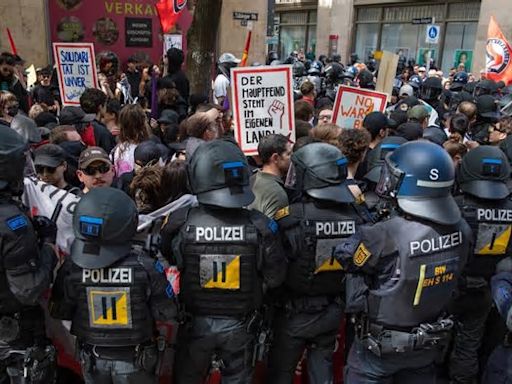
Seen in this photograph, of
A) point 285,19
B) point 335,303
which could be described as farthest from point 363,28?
point 335,303

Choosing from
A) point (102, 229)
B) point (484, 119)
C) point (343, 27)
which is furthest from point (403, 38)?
point (102, 229)

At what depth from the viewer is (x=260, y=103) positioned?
16.1 ft

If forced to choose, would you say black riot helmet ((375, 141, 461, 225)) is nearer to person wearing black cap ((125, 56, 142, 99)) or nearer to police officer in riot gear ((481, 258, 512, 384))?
police officer in riot gear ((481, 258, 512, 384))

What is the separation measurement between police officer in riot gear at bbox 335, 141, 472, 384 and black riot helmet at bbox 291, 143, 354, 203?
0.32 meters

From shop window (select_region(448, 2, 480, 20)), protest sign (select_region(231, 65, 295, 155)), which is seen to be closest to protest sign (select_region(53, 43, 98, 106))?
protest sign (select_region(231, 65, 295, 155))

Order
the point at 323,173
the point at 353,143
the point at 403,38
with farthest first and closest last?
the point at 403,38 → the point at 353,143 → the point at 323,173

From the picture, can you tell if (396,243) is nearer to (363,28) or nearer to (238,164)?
(238,164)

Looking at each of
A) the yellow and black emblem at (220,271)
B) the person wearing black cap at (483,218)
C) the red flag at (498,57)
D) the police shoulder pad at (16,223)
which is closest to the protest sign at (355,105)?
the person wearing black cap at (483,218)

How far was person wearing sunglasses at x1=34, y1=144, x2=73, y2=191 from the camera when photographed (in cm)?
351

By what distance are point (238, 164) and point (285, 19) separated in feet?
126

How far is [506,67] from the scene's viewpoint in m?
9.30

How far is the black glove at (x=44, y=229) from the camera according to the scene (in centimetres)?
290

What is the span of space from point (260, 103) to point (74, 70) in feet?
9.50

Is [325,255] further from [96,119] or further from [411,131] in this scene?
[96,119]
